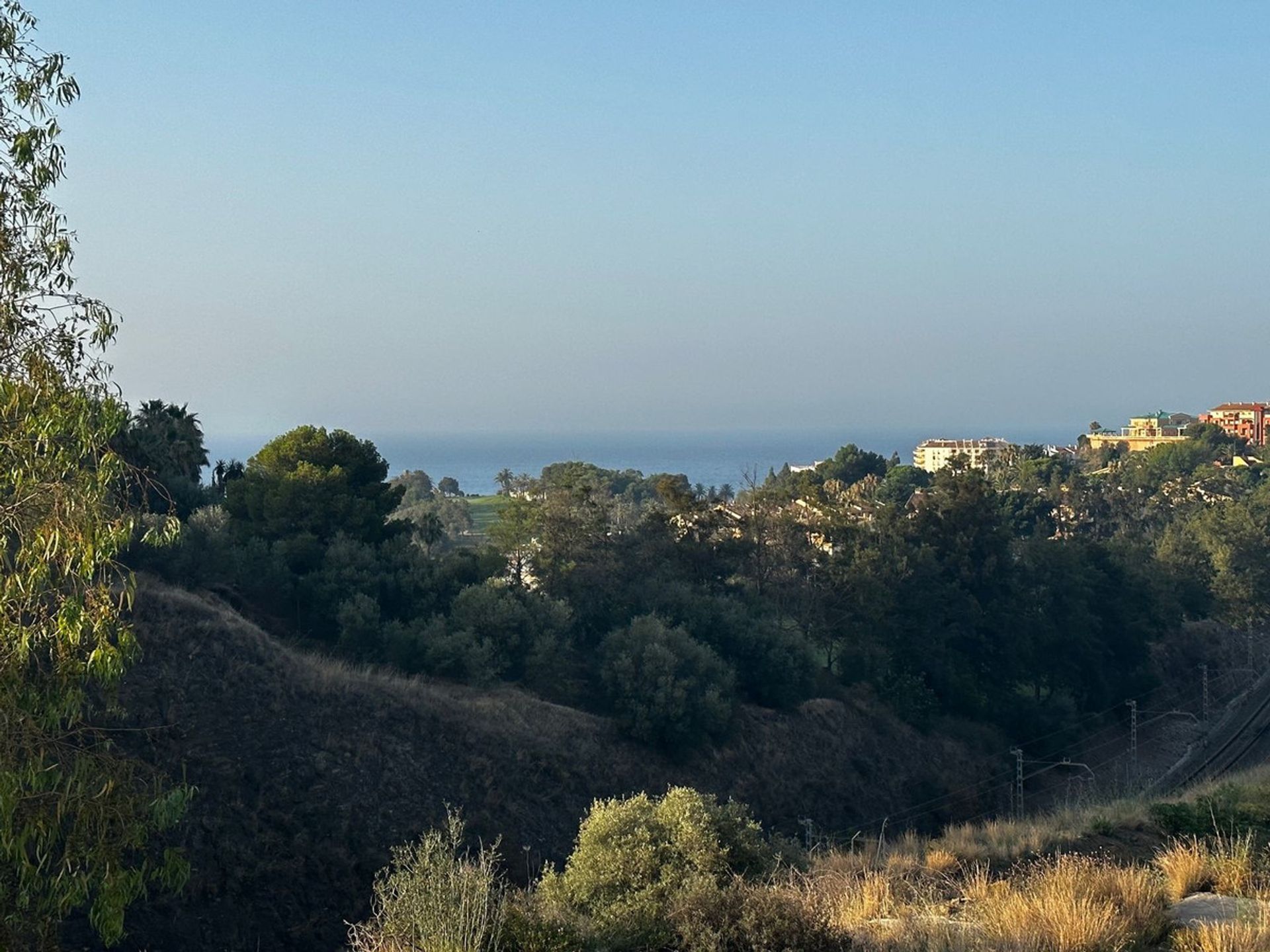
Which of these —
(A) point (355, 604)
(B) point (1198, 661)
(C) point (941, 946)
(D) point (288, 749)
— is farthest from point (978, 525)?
(C) point (941, 946)

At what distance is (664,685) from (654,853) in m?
25.4

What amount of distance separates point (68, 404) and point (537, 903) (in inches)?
231

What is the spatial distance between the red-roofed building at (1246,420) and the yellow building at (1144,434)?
3946 mm

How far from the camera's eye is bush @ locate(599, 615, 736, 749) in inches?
1478

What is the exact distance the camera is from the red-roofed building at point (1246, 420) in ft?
509

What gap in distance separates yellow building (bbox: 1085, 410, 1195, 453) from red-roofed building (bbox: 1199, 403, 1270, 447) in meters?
3.95

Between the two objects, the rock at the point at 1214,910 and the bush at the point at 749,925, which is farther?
the rock at the point at 1214,910

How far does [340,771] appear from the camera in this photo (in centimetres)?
2858

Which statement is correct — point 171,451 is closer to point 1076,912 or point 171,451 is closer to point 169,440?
point 169,440

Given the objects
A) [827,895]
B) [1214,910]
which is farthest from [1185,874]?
[827,895]

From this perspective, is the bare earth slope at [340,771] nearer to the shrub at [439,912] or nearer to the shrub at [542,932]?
the shrub at [542,932]

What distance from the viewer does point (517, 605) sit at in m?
39.2

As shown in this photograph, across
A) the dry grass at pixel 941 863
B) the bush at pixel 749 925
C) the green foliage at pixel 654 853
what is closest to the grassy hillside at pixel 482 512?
the dry grass at pixel 941 863

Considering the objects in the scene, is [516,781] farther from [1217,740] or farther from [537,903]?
[1217,740]
